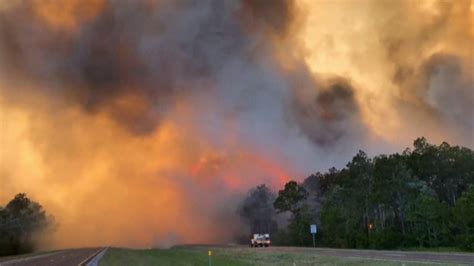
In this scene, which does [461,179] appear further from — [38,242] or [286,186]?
[38,242]

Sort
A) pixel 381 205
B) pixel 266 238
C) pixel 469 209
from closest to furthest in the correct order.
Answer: pixel 469 209, pixel 266 238, pixel 381 205

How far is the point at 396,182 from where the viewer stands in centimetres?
10894

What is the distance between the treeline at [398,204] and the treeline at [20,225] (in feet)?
289

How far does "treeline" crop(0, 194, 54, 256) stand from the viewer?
169 metres

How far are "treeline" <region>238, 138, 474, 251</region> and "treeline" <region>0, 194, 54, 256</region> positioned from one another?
88.0 m

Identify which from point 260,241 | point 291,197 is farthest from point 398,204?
point 291,197

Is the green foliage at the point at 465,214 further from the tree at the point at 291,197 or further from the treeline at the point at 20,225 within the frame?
the treeline at the point at 20,225

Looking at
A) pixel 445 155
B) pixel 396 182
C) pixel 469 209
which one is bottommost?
pixel 469 209

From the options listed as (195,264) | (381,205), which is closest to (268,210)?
(381,205)

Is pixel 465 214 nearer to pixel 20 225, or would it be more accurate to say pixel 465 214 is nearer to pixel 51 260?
pixel 51 260

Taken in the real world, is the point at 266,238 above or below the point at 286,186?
below

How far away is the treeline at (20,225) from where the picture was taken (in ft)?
554

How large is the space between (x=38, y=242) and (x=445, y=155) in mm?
149146

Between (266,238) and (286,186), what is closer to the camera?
(266,238)
